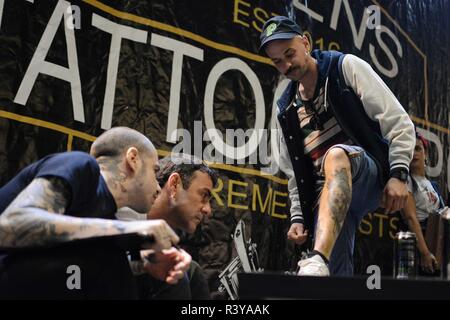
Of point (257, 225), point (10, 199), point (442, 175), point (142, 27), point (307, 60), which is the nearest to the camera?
point (10, 199)

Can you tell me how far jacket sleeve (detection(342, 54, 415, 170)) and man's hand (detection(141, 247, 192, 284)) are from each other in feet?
3.87

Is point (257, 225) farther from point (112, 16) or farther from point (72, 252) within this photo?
point (72, 252)

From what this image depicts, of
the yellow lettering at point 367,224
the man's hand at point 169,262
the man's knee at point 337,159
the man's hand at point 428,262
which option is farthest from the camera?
the yellow lettering at point 367,224

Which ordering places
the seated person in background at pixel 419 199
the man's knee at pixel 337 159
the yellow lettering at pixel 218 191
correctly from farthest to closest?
the seated person in background at pixel 419 199 < the yellow lettering at pixel 218 191 < the man's knee at pixel 337 159

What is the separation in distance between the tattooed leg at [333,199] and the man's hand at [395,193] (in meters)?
0.17

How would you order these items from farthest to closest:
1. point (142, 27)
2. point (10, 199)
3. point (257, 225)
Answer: point (257, 225) < point (142, 27) < point (10, 199)

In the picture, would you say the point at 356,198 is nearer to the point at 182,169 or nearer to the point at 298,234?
the point at 298,234

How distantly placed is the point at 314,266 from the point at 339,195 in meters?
0.35

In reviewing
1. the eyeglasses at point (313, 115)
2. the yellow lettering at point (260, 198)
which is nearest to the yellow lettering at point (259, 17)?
the yellow lettering at point (260, 198)

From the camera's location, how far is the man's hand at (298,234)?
2730 millimetres

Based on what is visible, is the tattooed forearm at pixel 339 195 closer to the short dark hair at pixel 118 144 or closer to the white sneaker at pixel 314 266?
the white sneaker at pixel 314 266

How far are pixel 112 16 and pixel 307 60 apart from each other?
968 mm
